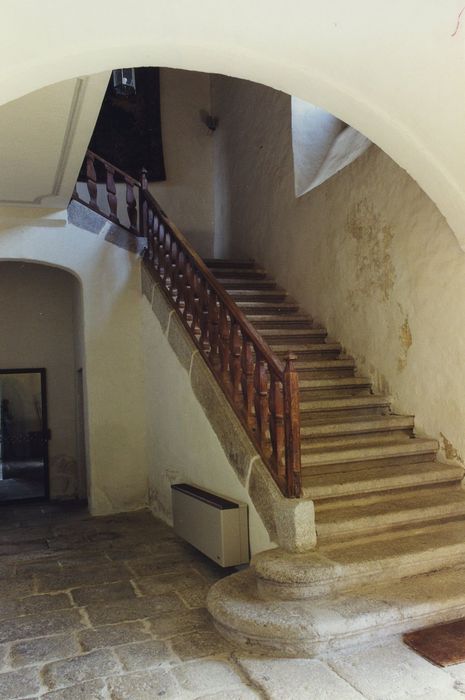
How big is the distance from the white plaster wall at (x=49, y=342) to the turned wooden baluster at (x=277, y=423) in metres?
4.99

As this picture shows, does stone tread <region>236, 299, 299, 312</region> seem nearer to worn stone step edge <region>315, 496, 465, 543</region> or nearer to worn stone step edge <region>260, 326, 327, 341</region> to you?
worn stone step edge <region>260, 326, 327, 341</region>

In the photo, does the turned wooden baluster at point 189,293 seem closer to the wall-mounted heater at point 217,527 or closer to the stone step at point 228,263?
the wall-mounted heater at point 217,527

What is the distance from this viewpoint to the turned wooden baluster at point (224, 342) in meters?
4.45

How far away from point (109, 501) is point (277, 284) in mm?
3189

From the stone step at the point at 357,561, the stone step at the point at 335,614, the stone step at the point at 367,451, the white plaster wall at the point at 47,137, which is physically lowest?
the stone step at the point at 335,614

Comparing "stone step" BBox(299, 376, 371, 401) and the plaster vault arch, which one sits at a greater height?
the plaster vault arch

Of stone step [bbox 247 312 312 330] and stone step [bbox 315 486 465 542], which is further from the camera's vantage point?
stone step [bbox 247 312 312 330]

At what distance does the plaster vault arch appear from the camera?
2.38 metres

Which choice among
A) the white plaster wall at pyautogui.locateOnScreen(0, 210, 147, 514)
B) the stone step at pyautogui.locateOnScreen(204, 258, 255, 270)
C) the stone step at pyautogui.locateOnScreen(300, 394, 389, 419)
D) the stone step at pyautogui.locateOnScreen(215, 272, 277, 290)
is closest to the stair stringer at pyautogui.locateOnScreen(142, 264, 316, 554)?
the white plaster wall at pyautogui.locateOnScreen(0, 210, 147, 514)

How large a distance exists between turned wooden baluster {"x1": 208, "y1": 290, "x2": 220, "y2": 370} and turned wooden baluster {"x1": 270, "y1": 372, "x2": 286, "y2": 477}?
3.32 feet

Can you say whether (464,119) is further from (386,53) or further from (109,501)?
(109,501)

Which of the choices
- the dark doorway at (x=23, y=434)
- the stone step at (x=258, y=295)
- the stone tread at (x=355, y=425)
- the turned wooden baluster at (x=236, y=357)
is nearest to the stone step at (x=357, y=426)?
the stone tread at (x=355, y=425)

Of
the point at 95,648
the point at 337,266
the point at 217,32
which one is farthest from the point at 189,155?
the point at 95,648

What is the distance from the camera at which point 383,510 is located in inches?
150
